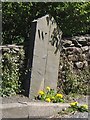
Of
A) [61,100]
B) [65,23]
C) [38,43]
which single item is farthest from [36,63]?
[65,23]

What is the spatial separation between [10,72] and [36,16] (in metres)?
1.48

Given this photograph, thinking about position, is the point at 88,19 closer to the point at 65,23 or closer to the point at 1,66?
the point at 65,23

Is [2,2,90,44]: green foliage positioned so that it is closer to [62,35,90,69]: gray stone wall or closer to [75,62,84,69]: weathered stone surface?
[62,35,90,69]: gray stone wall

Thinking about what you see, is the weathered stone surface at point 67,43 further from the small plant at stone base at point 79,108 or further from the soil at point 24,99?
the small plant at stone base at point 79,108

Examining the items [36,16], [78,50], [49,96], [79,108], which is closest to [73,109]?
[79,108]

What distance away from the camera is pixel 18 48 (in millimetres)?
6273

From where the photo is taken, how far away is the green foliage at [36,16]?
6.84 metres

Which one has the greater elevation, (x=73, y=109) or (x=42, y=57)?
(x=42, y=57)

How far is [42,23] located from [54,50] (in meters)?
0.58

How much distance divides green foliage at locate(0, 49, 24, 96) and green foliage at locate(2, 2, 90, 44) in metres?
0.74

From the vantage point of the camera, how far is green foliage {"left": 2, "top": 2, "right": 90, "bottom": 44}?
22.4 feet

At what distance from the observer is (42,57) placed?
20.9ft

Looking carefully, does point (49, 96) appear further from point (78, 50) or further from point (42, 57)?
point (78, 50)

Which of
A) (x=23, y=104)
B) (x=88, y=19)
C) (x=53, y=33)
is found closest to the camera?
(x=23, y=104)
